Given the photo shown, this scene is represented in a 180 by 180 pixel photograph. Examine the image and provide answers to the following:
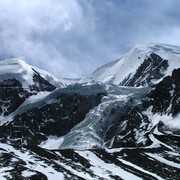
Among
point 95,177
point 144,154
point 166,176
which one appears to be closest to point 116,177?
point 95,177

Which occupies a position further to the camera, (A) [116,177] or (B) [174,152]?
(B) [174,152]

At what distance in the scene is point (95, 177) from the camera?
129500 millimetres

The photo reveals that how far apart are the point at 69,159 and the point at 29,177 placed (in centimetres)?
3584

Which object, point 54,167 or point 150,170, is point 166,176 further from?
point 54,167

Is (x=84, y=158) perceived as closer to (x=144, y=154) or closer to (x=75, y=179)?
(x=144, y=154)

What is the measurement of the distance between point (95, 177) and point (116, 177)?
6724 millimetres

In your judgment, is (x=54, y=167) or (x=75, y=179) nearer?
(x=75, y=179)

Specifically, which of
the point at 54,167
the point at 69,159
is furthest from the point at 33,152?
the point at 54,167

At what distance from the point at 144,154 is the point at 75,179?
54.5 metres

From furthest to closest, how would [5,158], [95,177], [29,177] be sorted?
[5,158], [95,177], [29,177]

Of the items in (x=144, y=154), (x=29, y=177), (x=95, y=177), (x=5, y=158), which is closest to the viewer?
(x=29, y=177)

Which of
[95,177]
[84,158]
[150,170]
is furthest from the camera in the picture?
[84,158]

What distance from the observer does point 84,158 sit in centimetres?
16212

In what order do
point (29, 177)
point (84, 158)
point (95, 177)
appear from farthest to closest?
1. point (84, 158)
2. point (95, 177)
3. point (29, 177)
